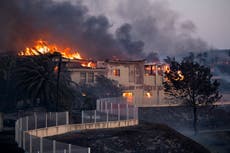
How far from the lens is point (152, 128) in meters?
38.9

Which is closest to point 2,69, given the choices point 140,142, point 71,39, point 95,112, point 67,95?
point 67,95

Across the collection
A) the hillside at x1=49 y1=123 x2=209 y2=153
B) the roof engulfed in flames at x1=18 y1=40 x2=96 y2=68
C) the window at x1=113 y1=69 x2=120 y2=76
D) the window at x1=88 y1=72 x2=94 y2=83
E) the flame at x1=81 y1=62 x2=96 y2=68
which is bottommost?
the hillside at x1=49 y1=123 x2=209 y2=153

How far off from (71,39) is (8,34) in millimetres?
15559

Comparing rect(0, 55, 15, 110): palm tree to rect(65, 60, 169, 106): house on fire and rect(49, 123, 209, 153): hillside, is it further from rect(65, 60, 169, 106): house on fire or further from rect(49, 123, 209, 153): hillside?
rect(49, 123, 209, 153): hillside

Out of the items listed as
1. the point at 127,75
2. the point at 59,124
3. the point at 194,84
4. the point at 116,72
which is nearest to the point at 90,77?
the point at 116,72

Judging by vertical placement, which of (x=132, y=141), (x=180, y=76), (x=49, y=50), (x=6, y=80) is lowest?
(x=132, y=141)

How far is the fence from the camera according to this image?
21562 millimetres

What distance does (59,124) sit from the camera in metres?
34.7

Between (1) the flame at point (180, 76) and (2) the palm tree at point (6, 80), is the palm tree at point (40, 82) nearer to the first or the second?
(2) the palm tree at point (6, 80)

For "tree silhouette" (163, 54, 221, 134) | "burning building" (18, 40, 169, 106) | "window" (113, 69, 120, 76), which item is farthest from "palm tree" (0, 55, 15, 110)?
"window" (113, 69, 120, 76)

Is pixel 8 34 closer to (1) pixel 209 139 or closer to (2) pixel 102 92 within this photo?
(2) pixel 102 92

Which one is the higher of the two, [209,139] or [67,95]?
[67,95]

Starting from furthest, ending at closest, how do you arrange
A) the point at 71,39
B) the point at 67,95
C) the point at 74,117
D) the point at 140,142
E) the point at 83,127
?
the point at 71,39
the point at 67,95
the point at 74,117
the point at 83,127
the point at 140,142

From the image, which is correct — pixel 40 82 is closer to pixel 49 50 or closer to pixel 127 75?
pixel 127 75
